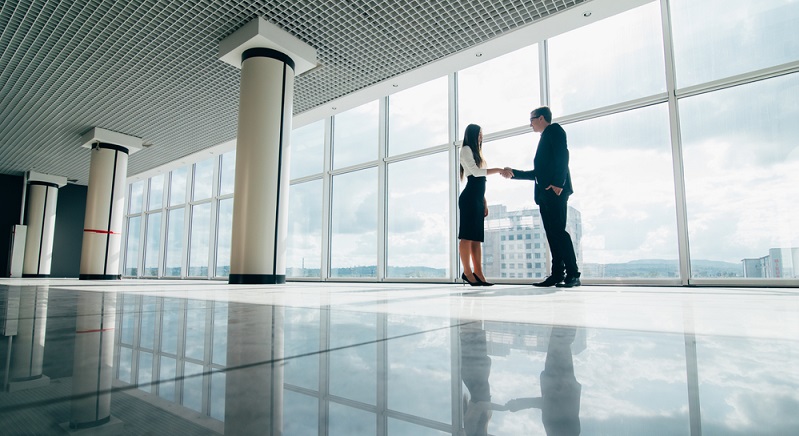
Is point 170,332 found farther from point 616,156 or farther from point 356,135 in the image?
point 356,135

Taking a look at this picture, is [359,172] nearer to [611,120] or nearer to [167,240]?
[611,120]

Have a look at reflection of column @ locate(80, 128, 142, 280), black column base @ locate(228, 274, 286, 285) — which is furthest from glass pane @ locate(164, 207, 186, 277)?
black column base @ locate(228, 274, 286, 285)

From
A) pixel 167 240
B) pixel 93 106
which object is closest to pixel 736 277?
pixel 93 106

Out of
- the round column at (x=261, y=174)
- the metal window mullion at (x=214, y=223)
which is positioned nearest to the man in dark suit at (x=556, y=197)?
the round column at (x=261, y=174)

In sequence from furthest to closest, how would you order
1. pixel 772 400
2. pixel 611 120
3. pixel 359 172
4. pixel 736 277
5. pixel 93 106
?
pixel 359 172, pixel 93 106, pixel 611 120, pixel 736 277, pixel 772 400

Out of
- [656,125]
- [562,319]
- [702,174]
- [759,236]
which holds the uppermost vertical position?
[656,125]

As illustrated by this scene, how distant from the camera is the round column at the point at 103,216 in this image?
24.2 ft

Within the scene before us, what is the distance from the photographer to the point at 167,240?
11.8 metres

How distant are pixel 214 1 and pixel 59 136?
654 centimetres

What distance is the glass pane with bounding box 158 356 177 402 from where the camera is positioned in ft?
1.16

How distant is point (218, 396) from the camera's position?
1.13ft

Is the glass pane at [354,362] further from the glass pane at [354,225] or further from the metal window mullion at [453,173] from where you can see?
the glass pane at [354,225]

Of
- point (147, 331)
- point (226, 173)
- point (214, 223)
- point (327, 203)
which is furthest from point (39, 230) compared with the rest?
point (147, 331)

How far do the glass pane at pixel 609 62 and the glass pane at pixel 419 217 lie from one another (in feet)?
6.11
